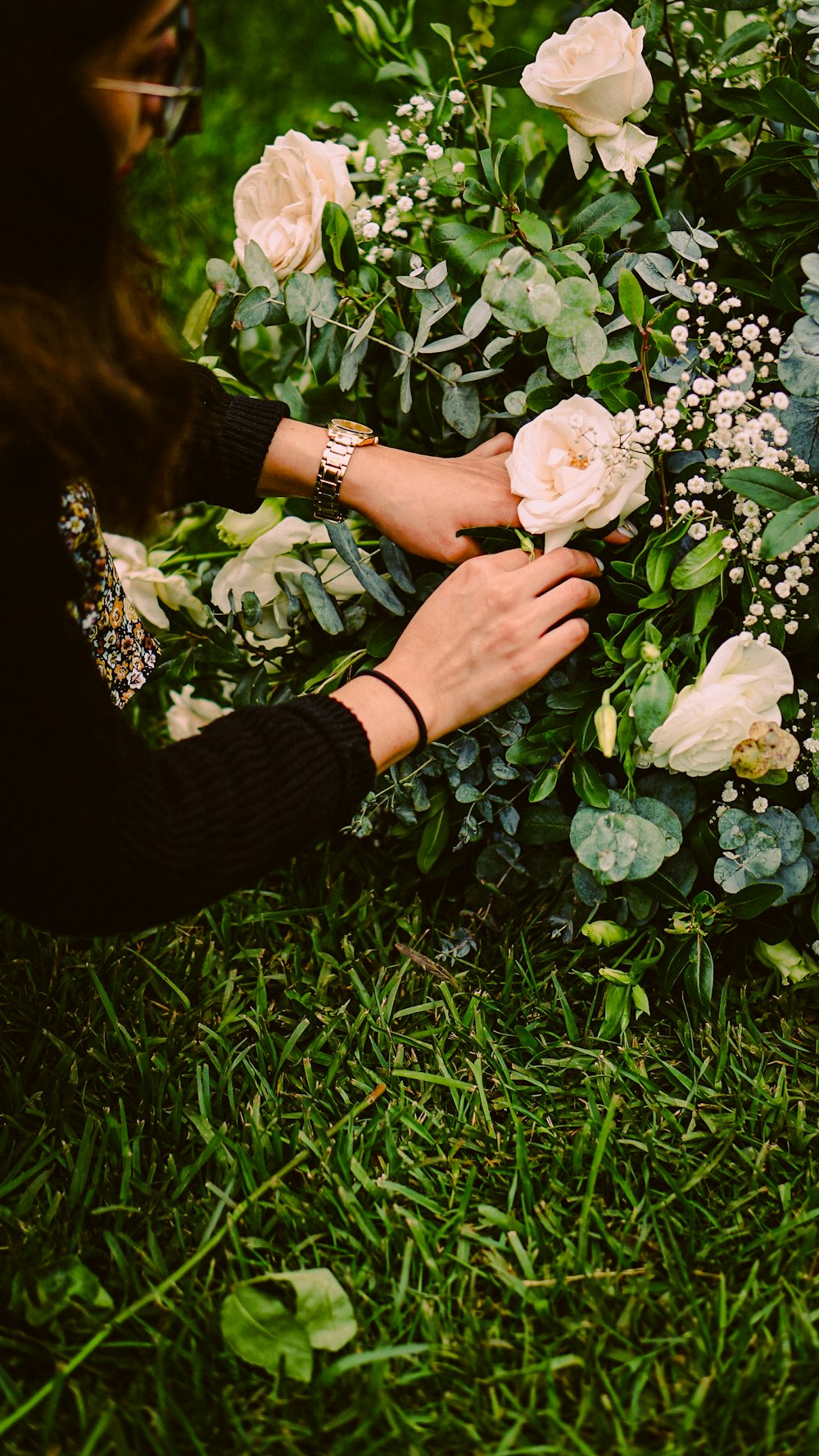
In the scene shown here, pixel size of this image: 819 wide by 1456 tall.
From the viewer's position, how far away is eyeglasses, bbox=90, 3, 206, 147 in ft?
2.90

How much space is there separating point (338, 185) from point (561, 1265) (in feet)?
3.91

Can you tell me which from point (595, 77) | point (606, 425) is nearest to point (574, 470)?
point (606, 425)

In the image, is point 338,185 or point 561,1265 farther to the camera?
point 338,185

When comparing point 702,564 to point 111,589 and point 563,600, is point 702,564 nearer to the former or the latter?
point 563,600

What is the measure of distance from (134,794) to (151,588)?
61cm

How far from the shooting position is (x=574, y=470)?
1.08 m

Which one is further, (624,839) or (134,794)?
(624,839)

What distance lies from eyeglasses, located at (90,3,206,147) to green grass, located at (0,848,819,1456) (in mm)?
909

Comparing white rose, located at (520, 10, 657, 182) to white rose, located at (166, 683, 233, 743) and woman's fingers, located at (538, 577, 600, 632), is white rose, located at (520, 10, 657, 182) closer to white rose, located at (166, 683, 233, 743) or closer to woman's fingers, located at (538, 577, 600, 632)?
woman's fingers, located at (538, 577, 600, 632)

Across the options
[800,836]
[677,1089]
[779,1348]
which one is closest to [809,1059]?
[677,1089]

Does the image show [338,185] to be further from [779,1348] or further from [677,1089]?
[779,1348]

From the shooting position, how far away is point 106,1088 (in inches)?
50.1

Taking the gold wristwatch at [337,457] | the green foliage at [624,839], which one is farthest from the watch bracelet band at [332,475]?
the green foliage at [624,839]

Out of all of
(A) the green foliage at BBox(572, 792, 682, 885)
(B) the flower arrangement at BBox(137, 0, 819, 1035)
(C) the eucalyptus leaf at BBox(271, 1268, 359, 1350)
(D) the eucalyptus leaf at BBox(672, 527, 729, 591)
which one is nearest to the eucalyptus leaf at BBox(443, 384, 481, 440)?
(B) the flower arrangement at BBox(137, 0, 819, 1035)
